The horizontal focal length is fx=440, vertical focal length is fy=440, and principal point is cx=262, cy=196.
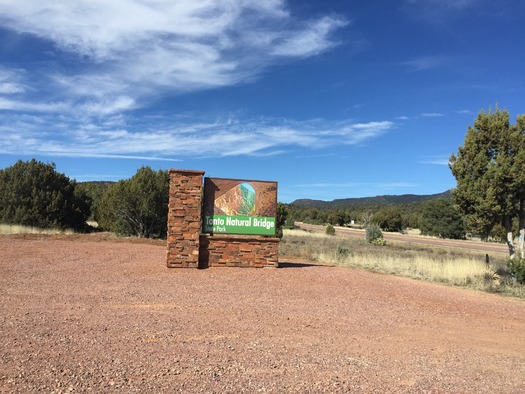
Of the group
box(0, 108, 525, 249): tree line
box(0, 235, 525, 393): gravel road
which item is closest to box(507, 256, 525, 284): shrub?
box(0, 108, 525, 249): tree line

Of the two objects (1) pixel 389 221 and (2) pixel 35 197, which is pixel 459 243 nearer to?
(1) pixel 389 221

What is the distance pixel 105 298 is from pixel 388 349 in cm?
517

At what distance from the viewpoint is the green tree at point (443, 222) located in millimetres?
60438

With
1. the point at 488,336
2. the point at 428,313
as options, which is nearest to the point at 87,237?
the point at 428,313

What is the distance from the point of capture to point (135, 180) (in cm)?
2448

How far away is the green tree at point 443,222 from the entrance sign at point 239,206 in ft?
171

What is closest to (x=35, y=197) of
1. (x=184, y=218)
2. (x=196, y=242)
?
(x=184, y=218)

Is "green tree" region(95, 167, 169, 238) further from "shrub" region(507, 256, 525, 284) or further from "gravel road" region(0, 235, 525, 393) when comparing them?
"shrub" region(507, 256, 525, 284)

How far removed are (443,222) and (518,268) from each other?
5164cm

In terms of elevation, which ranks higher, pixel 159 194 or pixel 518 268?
pixel 159 194

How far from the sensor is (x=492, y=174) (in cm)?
1323

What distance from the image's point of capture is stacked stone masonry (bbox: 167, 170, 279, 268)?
12.4 metres

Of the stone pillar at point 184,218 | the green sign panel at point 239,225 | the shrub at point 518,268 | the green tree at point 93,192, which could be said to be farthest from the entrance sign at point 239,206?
the green tree at point 93,192

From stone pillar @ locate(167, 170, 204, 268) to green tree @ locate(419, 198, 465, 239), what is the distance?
5370cm
